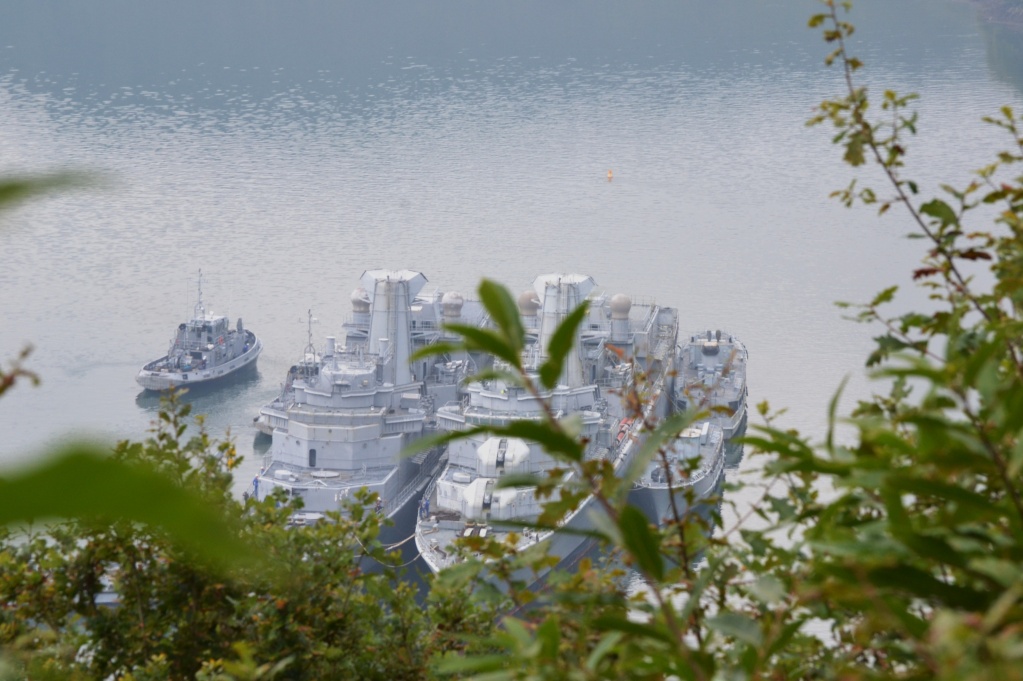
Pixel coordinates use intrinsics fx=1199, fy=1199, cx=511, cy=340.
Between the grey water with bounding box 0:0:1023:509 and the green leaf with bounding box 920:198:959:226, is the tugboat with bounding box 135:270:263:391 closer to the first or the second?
the grey water with bounding box 0:0:1023:509

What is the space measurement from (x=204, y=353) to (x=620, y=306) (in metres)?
6.06

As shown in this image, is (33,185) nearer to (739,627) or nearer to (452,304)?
(739,627)

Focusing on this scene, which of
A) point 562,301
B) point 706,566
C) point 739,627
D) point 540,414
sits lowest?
point 540,414

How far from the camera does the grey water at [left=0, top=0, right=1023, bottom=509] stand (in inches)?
703

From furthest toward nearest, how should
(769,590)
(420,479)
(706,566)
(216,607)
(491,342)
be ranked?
(420,479) < (216,607) < (706,566) < (769,590) < (491,342)

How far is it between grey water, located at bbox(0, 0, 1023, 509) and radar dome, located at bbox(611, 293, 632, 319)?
1.92 meters

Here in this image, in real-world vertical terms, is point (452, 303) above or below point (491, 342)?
below

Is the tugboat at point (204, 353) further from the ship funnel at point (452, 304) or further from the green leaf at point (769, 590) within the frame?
the green leaf at point (769, 590)

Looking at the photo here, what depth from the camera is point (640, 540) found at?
77 centimetres

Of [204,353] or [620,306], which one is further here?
[204,353]

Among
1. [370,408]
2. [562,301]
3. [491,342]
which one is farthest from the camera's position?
[562,301]

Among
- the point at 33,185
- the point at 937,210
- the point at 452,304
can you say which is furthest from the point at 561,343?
the point at 452,304

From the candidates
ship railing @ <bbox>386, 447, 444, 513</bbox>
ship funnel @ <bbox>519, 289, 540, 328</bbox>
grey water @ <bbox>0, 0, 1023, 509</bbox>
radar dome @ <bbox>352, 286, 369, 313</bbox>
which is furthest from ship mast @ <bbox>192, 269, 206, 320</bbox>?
ship funnel @ <bbox>519, 289, 540, 328</bbox>

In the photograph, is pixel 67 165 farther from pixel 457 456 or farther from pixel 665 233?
pixel 665 233
